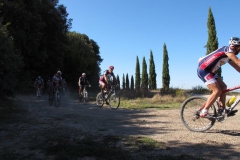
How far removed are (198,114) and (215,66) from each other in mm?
1193

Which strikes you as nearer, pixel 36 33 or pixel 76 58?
pixel 36 33

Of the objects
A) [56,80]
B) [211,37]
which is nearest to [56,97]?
[56,80]

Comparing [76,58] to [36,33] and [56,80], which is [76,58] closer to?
Answer: [36,33]

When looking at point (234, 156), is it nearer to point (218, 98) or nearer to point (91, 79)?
point (218, 98)

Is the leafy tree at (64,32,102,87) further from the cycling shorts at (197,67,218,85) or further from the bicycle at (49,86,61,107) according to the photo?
the cycling shorts at (197,67,218,85)

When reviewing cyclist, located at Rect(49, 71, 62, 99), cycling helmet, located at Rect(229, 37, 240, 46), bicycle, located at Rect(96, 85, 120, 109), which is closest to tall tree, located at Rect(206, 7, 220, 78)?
bicycle, located at Rect(96, 85, 120, 109)

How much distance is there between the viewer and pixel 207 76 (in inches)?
207

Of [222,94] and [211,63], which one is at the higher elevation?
[211,63]

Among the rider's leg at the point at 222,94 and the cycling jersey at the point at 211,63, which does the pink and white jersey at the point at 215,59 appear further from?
the rider's leg at the point at 222,94

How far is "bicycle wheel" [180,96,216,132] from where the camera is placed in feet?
18.0

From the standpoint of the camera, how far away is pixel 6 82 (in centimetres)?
1252

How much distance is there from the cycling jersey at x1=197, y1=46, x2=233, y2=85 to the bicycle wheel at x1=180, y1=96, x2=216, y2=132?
0.65 m

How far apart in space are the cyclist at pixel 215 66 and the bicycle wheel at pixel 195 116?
0.25 m

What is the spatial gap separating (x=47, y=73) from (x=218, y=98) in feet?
100
